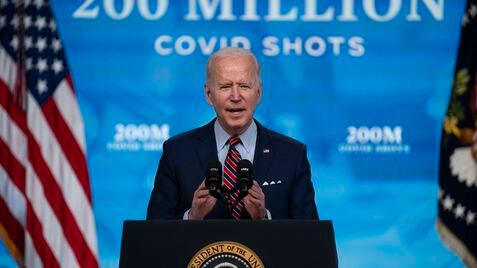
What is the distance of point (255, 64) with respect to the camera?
2.83 metres

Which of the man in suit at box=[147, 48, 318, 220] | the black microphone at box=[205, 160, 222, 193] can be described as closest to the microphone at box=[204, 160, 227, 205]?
the black microphone at box=[205, 160, 222, 193]

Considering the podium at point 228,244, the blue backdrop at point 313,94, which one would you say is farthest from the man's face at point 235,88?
the blue backdrop at point 313,94

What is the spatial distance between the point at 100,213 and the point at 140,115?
24.8 inches

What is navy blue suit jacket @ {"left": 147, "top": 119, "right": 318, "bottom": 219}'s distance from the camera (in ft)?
9.42

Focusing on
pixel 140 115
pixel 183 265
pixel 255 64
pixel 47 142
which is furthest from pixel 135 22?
pixel 183 265

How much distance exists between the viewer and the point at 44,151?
5.25m

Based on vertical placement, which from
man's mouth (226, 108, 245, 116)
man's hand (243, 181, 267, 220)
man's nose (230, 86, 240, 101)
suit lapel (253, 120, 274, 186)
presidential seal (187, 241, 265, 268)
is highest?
man's nose (230, 86, 240, 101)

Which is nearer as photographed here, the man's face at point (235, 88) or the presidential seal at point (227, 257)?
the presidential seal at point (227, 257)

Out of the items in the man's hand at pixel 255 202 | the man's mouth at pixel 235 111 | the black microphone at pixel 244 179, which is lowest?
the man's hand at pixel 255 202

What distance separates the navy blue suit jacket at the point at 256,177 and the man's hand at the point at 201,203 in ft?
0.72

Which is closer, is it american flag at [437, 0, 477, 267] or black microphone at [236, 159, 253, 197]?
black microphone at [236, 159, 253, 197]

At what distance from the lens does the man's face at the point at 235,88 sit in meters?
2.79

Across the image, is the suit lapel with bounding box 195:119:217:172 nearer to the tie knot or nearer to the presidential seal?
the tie knot

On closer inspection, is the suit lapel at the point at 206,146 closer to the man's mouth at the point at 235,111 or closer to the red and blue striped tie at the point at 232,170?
the red and blue striped tie at the point at 232,170
